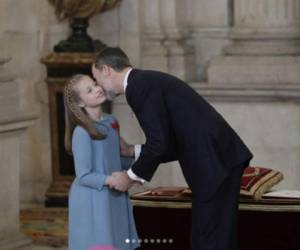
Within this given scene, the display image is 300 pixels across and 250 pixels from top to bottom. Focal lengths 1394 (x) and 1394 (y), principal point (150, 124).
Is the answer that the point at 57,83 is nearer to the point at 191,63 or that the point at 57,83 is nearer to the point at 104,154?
the point at 191,63

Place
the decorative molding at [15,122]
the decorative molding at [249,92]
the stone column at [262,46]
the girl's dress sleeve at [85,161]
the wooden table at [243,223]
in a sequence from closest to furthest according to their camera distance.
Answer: the girl's dress sleeve at [85,161] < the wooden table at [243,223] < the decorative molding at [15,122] < the decorative molding at [249,92] < the stone column at [262,46]

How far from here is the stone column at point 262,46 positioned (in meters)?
11.8

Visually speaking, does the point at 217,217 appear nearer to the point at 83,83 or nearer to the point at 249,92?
the point at 83,83

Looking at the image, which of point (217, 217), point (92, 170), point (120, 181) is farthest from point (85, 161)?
point (217, 217)

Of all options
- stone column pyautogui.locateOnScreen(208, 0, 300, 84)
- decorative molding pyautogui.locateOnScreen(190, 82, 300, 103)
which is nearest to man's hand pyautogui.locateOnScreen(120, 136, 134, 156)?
decorative molding pyautogui.locateOnScreen(190, 82, 300, 103)

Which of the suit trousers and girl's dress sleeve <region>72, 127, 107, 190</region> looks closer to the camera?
the suit trousers

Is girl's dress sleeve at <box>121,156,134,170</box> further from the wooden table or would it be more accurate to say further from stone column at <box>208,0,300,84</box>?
stone column at <box>208,0,300,84</box>

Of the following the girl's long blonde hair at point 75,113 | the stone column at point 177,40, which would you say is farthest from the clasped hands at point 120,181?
the stone column at point 177,40

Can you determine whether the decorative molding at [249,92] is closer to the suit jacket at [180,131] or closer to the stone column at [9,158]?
the stone column at [9,158]

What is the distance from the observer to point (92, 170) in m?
7.75

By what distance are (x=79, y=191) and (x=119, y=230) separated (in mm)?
324

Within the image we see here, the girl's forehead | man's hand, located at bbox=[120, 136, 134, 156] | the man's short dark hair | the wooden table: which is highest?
the man's short dark hair

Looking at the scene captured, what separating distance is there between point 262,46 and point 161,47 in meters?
0.92

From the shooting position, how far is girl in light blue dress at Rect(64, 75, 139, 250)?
7703 millimetres
